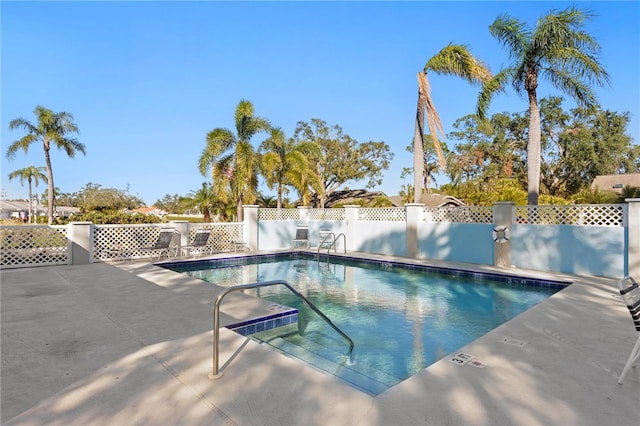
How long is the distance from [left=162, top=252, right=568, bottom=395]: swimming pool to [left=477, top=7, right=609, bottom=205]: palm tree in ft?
12.4

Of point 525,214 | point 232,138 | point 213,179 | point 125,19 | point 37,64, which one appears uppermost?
point 125,19

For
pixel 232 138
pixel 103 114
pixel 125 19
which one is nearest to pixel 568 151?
pixel 232 138

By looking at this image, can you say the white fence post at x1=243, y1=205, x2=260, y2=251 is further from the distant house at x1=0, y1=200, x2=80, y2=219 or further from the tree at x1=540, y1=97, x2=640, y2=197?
the distant house at x1=0, y1=200, x2=80, y2=219

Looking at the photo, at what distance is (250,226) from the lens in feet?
44.0

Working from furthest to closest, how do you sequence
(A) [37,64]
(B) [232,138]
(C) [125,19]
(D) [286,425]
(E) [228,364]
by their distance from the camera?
1. (B) [232,138]
2. (A) [37,64]
3. (C) [125,19]
4. (E) [228,364]
5. (D) [286,425]

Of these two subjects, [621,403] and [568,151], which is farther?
[568,151]

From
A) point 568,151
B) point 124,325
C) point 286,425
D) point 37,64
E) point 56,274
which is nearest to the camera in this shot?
point 286,425

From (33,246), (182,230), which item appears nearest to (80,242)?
(33,246)

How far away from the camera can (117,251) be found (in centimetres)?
1038

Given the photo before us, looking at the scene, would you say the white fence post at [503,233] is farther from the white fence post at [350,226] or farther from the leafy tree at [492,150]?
the leafy tree at [492,150]

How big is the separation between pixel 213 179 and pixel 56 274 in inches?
294

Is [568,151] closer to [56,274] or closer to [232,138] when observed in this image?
[232,138]

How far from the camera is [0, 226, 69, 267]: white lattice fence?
354 inches

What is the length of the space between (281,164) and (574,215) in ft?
36.7
